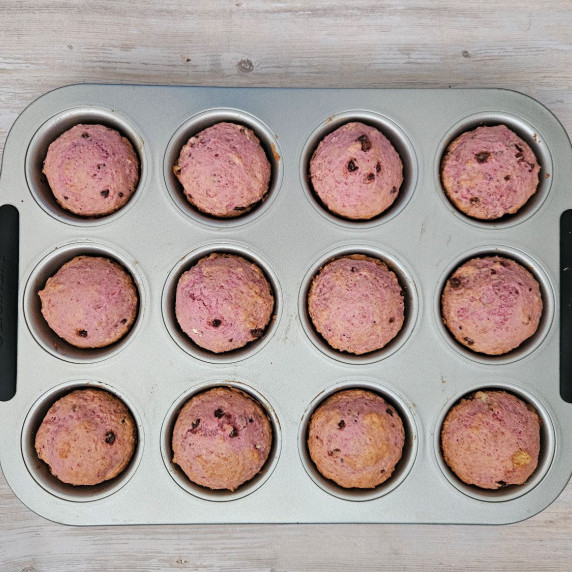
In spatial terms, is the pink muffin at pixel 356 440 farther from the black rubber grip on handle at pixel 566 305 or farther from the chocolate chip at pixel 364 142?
the chocolate chip at pixel 364 142

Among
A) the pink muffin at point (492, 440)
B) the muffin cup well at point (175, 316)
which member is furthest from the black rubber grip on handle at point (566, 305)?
the muffin cup well at point (175, 316)

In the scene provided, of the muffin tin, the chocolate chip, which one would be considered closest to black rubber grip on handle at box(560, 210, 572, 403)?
the muffin tin

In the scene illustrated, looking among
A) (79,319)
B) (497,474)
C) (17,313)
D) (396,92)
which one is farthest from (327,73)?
(497,474)

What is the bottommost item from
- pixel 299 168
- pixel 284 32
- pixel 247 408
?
pixel 247 408

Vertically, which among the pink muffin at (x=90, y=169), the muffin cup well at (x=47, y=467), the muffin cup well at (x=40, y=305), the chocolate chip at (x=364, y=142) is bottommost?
the muffin cup well at (x=47, y=467)

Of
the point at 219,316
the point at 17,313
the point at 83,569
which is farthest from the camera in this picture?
the point at 83,569

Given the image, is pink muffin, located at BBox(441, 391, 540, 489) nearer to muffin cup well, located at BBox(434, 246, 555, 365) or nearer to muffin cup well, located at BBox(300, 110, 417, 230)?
muffin cup well, located at BBox(434, 246, 555, 365)

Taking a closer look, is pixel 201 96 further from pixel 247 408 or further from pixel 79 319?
pixel 247 408

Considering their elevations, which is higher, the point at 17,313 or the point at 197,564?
the point at 17,313
